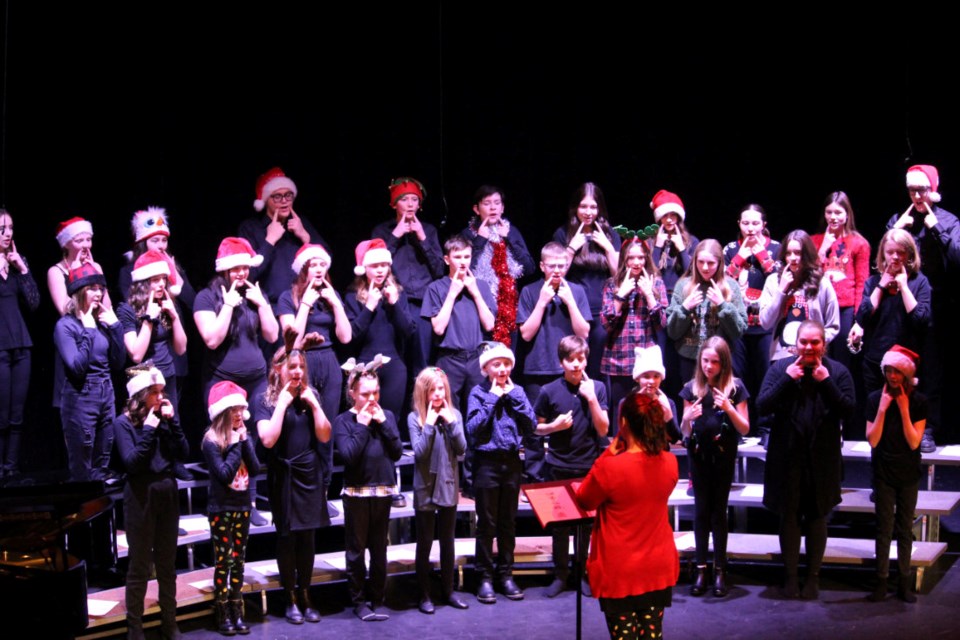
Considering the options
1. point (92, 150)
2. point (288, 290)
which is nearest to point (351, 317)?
point (288, 290)

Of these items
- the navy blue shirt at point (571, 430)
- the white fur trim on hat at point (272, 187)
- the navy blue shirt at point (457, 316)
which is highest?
the white fur trim on hat at point (272, 187)

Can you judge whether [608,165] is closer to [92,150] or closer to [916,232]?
[916,232]

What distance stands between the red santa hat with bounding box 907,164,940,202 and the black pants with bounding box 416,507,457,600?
3821mm

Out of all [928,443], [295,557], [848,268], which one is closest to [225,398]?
[295,557]

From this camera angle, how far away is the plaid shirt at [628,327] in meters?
7.69

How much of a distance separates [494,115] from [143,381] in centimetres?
393

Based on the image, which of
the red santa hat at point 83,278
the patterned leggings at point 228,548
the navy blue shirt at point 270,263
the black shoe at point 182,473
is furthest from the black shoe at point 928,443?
the red santa hat at point 83,278

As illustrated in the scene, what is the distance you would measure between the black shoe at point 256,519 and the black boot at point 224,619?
2.22 feet

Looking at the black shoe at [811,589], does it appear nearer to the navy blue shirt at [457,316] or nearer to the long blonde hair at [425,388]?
the long blonde hair at [425,388]

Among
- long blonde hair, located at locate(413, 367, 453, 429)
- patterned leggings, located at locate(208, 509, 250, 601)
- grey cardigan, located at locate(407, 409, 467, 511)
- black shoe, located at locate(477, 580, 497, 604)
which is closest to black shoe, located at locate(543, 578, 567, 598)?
black shoe, located at locate(477, 580, 497, 604)

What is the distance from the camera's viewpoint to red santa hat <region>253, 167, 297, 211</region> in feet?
26.3

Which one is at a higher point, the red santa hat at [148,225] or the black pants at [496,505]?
the red santa hat at [148,225]

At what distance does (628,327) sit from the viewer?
770 cm

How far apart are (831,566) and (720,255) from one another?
2.06 meters
